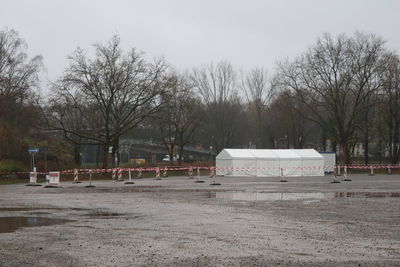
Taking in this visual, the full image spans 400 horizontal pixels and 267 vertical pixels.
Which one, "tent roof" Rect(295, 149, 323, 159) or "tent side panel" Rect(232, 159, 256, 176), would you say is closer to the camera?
"tent side panel" Rect(232, 159, 256, 176)

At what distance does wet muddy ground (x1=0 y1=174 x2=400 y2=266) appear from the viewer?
9859 mm

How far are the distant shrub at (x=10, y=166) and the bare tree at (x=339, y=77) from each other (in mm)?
35385

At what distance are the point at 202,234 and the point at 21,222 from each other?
5957mm

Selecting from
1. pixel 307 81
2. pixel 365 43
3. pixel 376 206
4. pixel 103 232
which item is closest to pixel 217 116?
pixel 307 81

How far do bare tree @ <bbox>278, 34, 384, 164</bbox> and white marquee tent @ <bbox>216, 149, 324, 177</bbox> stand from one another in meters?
13.6

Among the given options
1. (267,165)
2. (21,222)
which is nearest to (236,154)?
(267,165)

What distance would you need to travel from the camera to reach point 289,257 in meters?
9.95

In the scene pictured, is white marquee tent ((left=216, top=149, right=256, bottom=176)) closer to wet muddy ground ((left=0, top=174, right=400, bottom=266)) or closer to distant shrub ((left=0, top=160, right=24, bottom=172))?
distant shrub ((left=0, top=160, right=24, bottom=172))

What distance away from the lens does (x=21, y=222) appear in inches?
623

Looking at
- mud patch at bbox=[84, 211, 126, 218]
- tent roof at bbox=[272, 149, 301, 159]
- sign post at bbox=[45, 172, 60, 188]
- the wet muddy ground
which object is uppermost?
tent roof at bbox=[272, 149, 301, 159]

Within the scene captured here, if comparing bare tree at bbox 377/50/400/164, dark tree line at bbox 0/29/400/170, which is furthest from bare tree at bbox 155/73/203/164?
bare tree at bbox 377/50/400/164

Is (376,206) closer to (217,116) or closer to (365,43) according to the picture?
(365,43)

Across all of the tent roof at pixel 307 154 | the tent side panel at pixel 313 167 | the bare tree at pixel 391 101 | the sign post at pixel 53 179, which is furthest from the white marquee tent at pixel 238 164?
the bare tree at pixel 391 101

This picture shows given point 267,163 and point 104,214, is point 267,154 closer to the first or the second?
point 267,163
